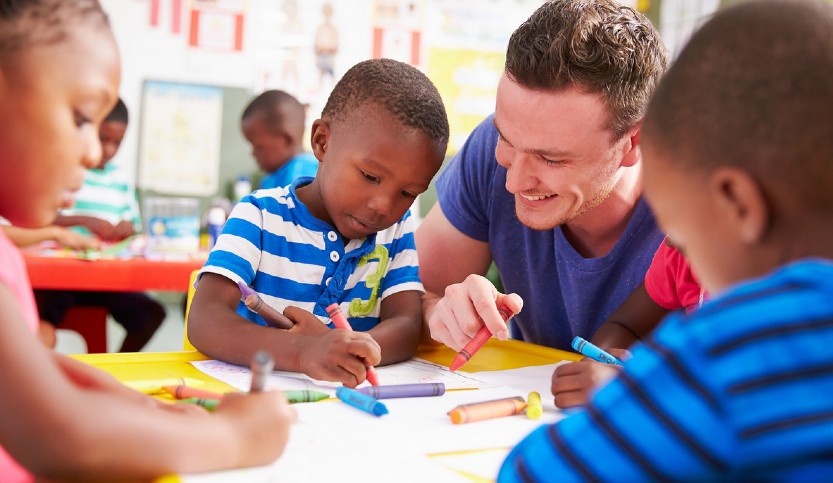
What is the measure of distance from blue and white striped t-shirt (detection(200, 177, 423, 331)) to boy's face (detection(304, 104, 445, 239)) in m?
0.04

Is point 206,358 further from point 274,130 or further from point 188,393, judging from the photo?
point 274,130

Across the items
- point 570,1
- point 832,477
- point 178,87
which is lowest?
point 178,87

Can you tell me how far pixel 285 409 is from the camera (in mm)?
606

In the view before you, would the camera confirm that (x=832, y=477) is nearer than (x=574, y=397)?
Yes

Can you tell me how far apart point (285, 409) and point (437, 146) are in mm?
632

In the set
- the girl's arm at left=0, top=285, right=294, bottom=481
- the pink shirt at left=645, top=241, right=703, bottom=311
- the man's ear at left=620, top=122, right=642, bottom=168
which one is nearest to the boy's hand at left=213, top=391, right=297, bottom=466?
the girl's arm at left=0, top=285, right=294, bottom=481

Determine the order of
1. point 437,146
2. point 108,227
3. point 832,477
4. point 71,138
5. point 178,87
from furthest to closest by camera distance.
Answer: point 178,87
point 108,227
point 437,146
point 71,138
point 832,477

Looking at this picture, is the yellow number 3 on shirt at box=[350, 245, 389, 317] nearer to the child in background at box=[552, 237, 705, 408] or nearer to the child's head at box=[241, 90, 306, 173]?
the child in background at box=[552, 237, 705, 408]

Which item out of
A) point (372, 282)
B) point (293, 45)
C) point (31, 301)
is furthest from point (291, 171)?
point (31, 301)

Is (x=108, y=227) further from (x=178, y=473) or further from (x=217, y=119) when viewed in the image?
(x=178, y=473)

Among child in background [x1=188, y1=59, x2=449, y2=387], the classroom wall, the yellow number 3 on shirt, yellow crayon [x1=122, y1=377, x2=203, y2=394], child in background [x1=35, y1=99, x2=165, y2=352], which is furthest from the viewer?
the classroom wall

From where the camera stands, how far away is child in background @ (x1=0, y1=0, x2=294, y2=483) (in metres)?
0.46

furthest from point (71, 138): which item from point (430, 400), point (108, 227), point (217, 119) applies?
point (217, 119)

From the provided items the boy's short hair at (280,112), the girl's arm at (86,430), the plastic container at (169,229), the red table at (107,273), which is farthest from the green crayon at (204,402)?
the boy's short hair at (280,112)
